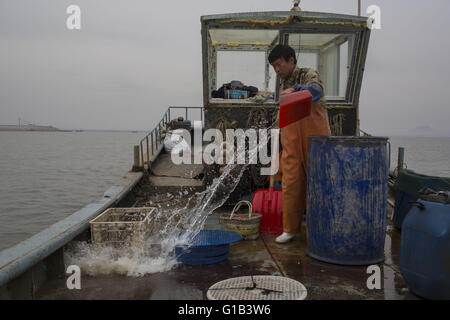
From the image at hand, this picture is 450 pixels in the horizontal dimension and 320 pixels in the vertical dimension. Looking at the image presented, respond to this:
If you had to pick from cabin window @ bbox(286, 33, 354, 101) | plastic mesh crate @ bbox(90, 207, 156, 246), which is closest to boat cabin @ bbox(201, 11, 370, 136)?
cabin window @ bbox(286, 33, 354, 101)

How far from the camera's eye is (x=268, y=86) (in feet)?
22.6

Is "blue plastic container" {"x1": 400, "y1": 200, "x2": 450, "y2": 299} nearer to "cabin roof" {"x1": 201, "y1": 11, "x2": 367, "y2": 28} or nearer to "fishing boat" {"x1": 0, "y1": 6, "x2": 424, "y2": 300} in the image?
"fishing boat" {"x1": 0, "y1": 6, "x2": 424, "y2": 300}

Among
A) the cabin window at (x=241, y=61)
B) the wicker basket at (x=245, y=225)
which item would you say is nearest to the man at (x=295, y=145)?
the wicker basket at (x=245, y=225)

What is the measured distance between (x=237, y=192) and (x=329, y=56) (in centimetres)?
321

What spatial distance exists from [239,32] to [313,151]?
3897 mm

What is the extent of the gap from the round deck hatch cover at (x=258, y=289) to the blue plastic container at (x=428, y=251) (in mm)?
793

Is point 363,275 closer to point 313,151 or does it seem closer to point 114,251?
point 313,151

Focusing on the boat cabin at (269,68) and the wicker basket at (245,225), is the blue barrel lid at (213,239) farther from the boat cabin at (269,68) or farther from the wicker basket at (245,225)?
the boat cabin at (269,68)

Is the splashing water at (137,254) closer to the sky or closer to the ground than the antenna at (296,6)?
closer to the ground

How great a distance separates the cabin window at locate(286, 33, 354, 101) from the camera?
20.7 ft

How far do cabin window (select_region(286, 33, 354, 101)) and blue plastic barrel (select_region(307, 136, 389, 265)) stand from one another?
11.8 feet

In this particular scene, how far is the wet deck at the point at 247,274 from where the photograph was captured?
106 inches

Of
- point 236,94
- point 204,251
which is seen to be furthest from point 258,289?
point 236,94
